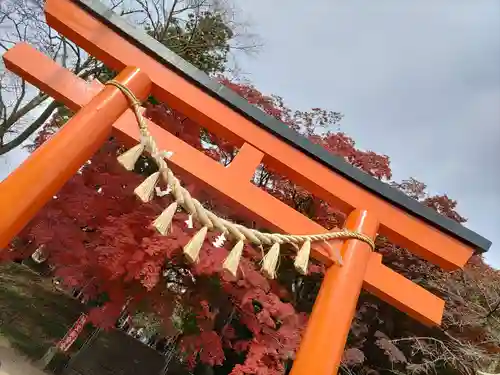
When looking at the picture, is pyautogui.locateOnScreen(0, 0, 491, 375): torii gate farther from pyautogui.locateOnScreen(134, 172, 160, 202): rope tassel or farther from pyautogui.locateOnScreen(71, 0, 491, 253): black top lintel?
pyautogui.locateOnScreen(134, 172, 160, 202): rope tassel

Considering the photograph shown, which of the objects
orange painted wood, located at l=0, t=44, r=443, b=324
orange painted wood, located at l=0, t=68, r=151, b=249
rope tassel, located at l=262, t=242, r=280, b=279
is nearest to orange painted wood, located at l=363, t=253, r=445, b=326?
orange painted wood, located at l=0, t=44, r=443, b=324

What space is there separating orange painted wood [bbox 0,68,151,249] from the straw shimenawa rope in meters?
0.12

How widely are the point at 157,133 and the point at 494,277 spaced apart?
8.03m

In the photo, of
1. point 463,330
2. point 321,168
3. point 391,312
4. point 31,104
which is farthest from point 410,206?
point 31,104

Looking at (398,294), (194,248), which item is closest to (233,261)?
(194,248)

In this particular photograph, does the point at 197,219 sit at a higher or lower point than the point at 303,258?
lower

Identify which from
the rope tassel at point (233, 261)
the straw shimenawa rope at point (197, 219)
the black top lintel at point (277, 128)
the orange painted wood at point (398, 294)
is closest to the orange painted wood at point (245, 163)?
the black top lintel at point (277, 128)

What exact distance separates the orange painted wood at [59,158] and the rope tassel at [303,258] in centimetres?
117

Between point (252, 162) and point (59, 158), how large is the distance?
1.02 meters

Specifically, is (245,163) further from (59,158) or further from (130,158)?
(59,158)

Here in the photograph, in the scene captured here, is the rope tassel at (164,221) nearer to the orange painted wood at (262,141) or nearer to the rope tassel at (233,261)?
the rope tassel at (233,261)

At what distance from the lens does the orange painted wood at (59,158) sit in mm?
1687

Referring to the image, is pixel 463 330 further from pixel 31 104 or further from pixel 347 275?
pixel 31 104

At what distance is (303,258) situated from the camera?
1.99m
